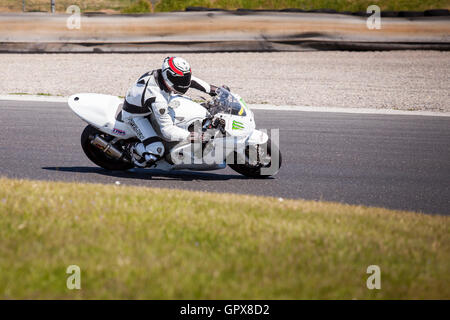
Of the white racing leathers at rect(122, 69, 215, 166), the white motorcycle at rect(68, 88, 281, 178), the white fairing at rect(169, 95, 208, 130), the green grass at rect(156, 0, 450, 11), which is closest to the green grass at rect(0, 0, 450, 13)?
the green grass at rect(156, 0, 450, 11)

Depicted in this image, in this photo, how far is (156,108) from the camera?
780 centimetres

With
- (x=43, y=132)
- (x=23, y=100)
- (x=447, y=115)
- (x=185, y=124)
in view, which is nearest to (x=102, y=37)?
(x=23, y=100)

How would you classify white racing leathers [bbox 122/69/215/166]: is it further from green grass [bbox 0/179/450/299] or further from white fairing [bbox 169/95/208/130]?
green grass [bbox 0/179/450/299]

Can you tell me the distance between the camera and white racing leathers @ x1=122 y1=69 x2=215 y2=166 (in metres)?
7.82

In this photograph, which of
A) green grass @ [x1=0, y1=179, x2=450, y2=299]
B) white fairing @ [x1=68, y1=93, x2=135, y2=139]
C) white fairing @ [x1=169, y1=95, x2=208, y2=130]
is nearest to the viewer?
green grass @ [x1=0, y1=179, x2=450, y2=299]

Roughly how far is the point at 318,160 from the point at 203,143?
2.14m

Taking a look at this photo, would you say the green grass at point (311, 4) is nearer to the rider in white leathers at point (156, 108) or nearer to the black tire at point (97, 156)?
the black tire at point (97, 156)

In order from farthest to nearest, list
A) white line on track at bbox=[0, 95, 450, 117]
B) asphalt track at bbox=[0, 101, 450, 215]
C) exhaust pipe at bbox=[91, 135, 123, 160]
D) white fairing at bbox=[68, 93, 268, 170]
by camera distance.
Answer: white line on track at bbox=[0, 95, 450, 117]
exhaust pipe at bbox=[91, 135, 123, 160]
white fairing at bbox=[68, 93, 268, 170]
asphalt track at bbox=[0, 101, 450, 215]

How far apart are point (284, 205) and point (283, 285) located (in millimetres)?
2209

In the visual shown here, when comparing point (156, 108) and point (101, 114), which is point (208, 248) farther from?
point (101, 114)

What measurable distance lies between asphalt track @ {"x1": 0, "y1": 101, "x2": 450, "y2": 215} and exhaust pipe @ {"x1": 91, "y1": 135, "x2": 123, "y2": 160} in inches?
10.0

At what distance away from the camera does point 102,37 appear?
18312 mm
